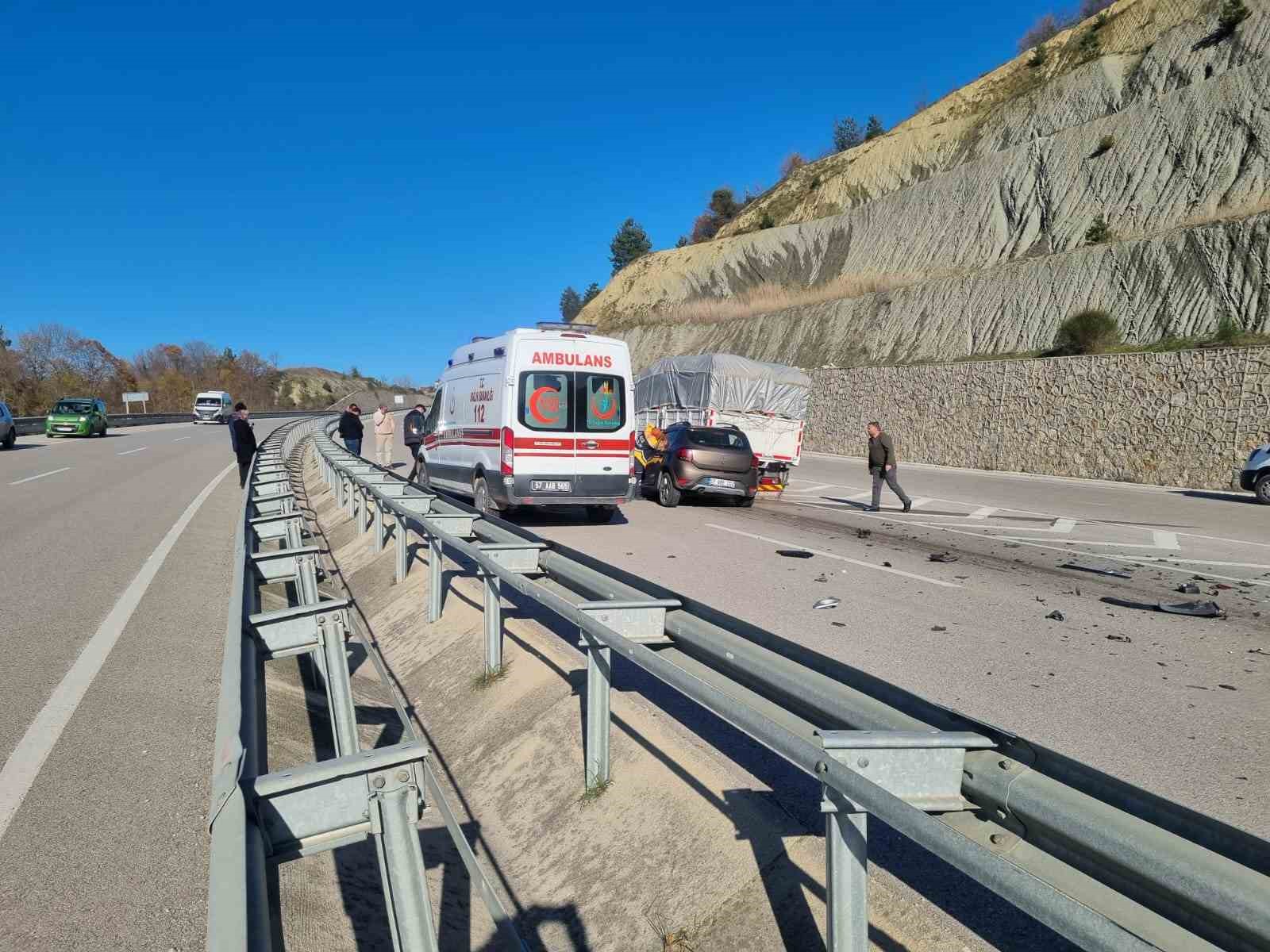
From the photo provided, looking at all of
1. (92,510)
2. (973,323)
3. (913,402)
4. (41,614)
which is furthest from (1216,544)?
(973,323)

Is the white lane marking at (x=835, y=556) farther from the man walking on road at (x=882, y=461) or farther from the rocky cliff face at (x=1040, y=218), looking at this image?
the rocky cliff face at (x=1040, y=218)

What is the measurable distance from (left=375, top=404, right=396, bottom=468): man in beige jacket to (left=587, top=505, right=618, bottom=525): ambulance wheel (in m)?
7.53

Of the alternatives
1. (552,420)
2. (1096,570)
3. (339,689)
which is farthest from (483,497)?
(339,689)

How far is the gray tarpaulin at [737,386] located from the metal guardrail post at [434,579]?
1843cm

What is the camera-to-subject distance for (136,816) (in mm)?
3988

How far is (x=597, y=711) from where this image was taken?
367cm

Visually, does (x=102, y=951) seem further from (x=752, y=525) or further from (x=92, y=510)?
(x=92, y=510)

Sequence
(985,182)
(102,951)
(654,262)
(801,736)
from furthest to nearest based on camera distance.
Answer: (654,262)
(985,182)
(102,951)
(801,736)

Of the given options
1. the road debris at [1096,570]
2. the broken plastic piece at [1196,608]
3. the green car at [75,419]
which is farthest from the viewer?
the green car at [75,419]

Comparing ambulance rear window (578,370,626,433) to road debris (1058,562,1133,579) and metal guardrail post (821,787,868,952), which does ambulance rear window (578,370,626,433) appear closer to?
road debris (1058,562,1133,579)

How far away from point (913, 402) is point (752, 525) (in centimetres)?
1902

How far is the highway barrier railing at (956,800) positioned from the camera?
1.58 meters

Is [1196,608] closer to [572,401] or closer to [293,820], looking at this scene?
[572,401]

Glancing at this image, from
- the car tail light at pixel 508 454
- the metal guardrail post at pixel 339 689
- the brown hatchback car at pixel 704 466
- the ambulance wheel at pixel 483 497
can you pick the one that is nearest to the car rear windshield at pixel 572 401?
the car tail light at pixel 508 454
